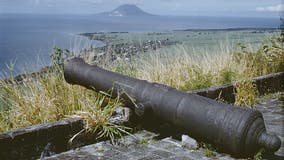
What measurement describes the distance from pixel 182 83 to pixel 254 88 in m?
1.26

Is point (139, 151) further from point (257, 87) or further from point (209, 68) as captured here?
point (209, 68)

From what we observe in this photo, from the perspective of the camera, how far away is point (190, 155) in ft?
13.8

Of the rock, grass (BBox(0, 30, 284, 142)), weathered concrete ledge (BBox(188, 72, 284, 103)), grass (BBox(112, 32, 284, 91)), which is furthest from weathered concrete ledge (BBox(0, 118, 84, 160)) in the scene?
grass (BBox(112, 32, 284, 91))

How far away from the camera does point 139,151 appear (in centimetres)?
433

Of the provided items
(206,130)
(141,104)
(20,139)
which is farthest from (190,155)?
(20,139)

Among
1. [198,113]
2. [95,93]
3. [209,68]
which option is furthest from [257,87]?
[198,113]

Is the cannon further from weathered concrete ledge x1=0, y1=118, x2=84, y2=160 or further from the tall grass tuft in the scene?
weathered concrete ledge x1=0, y1=118, x2=84, y2=160

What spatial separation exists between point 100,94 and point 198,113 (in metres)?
1.77

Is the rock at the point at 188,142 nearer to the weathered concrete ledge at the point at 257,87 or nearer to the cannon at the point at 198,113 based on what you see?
the cannon at the point at 198,113

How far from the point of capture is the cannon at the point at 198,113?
12.8 feet

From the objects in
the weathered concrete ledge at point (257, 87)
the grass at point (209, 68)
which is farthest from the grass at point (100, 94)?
the weathered concrete ledge at point (257, 87)

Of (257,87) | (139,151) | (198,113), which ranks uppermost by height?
(198,113)

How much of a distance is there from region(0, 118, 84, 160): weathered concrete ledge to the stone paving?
0.83 ft

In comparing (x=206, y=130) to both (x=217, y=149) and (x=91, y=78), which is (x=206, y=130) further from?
(x=91, y=78)
